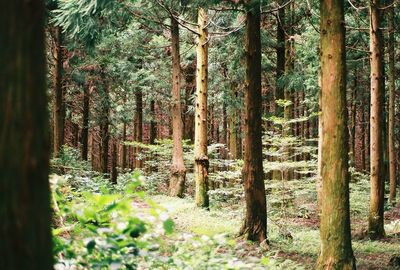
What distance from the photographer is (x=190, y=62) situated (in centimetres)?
2209

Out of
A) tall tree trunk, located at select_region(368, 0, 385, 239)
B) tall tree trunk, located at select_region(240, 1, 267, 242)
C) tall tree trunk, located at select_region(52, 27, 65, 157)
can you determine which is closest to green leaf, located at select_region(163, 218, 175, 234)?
→ tall tree trunk, located at select_region(240, 1, 267, 242)

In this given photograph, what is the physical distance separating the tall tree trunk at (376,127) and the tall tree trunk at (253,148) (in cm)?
334

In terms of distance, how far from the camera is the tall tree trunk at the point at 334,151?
6156mm

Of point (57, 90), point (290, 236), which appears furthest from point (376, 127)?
point (57, 90)

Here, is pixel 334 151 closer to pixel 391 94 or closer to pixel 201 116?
pixel 201 116

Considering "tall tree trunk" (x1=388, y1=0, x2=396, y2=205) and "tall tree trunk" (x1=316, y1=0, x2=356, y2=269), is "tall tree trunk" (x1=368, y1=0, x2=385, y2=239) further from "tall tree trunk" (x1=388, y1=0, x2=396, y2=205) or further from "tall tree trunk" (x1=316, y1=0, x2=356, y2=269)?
"tall tree trunk" (x1=388, y1=0, x2=396, y2=205)

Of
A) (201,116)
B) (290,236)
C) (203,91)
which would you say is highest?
(203,91)

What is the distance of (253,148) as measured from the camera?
887cm

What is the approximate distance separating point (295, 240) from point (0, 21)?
9.43 m

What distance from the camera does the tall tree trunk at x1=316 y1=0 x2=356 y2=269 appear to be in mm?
6156

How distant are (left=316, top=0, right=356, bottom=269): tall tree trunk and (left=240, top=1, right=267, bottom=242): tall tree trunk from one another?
2678 millimetres

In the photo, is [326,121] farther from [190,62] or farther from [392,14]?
[190,62]

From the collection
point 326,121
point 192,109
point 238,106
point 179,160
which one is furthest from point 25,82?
point 238,106

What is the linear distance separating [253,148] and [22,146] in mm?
7322
